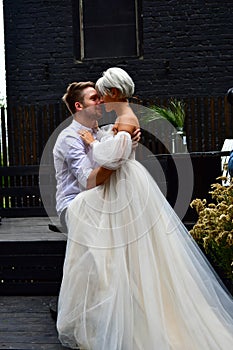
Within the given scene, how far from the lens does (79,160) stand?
416cm

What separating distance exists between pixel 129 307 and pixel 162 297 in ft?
0.69

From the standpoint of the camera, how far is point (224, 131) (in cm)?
879

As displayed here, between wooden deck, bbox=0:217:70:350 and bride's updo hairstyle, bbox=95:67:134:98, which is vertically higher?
bride's updo hairstyle, bbox=95:67:134:98

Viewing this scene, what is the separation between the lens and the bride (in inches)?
140

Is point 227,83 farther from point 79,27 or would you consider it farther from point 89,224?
point 89,224

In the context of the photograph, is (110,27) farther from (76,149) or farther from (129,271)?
(129,271)

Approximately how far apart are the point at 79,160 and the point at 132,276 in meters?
0.90

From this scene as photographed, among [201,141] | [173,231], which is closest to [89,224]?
[173,231]

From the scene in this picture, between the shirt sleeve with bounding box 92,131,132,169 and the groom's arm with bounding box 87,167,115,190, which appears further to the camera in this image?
the groom's arm with bounding box 87,167,115,190

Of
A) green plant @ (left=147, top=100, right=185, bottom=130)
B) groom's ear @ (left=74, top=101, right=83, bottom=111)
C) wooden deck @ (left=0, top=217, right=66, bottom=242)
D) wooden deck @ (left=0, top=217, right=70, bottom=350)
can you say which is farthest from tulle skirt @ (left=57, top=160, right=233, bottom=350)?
green plant @ (left=147, top=100, right=185, bottom=130)

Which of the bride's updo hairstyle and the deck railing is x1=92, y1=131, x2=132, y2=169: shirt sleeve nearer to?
the bride's updo hairstyle

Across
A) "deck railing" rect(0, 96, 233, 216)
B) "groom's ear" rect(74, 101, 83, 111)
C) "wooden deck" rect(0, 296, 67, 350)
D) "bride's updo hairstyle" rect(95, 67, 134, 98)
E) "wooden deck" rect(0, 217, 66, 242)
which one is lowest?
"wooden deck" rect(0, 296, 67, 350)

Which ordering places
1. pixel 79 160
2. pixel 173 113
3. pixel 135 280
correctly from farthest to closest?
pixel 173 113 → pixel 79 160 → pixel 135 280

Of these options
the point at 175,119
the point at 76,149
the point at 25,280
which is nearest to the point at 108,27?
the point at 175,119
